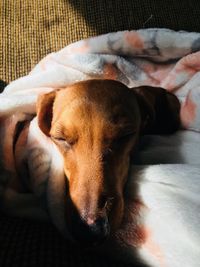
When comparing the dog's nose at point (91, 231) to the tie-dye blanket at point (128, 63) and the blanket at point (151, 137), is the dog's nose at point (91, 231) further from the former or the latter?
the tie-dye blanket at point (128, 63)

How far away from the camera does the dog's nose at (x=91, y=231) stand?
3.39ft

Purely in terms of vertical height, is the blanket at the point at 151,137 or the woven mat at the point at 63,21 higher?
the woven mat at the point at 63,21

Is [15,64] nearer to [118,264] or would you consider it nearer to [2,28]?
[2,28]

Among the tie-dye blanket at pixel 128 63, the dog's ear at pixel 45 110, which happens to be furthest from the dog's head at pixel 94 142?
the tie-dye blanket at pixel 128 63

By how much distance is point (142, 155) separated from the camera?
1391mm

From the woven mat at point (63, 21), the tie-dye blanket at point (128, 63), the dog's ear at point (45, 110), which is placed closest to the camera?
the dog's ear at point (45, 110)

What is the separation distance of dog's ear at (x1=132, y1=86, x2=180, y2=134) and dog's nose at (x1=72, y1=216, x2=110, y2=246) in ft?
1.66

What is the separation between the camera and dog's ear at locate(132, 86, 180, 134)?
4.91ft

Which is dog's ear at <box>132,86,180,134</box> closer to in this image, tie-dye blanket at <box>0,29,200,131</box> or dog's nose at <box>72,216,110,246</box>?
tie-dye blanket at <box>0,29,200,131</box>

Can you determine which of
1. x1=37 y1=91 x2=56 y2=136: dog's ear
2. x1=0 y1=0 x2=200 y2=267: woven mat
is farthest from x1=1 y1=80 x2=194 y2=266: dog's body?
x1=0 y1=0 x2=200 y2=267: woven mat

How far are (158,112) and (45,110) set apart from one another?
1.22 ft

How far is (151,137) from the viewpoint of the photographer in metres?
1.50

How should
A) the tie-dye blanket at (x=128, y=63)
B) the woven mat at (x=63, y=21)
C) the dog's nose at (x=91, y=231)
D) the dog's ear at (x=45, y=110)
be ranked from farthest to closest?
the woven mat at (x=63, y=21) < the tie-dye blanket at (x=128, y=63) < the dog's ear at (x=45, y=110) < the dog's nose at (x=91, y=231)

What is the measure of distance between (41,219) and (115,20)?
0.96 metres
